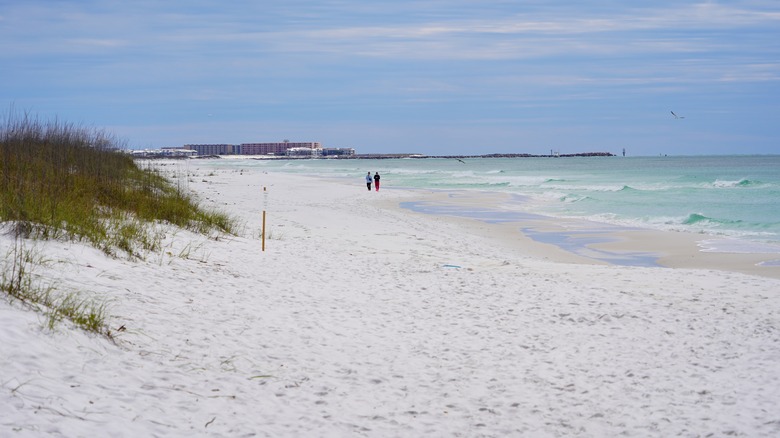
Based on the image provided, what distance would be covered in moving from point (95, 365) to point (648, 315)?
6.64 metres

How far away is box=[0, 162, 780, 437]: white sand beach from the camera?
17.1 feet

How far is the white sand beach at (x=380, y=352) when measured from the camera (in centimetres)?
520

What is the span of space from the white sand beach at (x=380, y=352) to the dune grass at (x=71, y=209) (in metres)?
0.32

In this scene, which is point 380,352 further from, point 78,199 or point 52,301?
point 78,199

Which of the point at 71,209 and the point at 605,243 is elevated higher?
the point at 71,209

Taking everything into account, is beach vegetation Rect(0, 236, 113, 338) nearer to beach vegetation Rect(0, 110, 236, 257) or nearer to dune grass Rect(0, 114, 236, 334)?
dune grass Rect(0, 114, 236, 334)

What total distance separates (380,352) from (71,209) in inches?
198

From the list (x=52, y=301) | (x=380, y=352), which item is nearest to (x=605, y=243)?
(x=380, y=352)

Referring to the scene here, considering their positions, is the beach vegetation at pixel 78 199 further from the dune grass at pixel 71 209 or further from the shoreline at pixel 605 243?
the shoreline at pixel 605 243

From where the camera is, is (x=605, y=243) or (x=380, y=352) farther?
(x=605, y=243)

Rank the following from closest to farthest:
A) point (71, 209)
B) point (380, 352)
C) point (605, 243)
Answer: point (380, 352) → point (71, 209) → point (605, 243)

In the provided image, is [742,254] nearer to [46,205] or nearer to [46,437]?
[46,205]

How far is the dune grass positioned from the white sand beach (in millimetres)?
324

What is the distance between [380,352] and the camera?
7.34 metres
